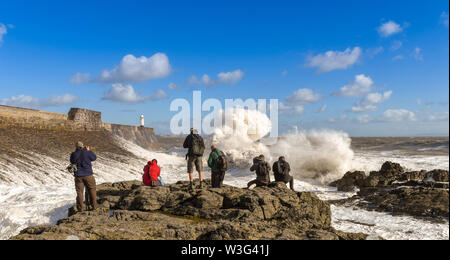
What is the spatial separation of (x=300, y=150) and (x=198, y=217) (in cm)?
1667

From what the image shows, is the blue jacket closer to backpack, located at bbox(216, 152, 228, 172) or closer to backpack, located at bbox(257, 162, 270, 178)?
backpack, located at bbox(216, 152, 228, 172)

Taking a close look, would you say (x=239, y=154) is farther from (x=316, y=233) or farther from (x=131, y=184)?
(x=316, y=233)

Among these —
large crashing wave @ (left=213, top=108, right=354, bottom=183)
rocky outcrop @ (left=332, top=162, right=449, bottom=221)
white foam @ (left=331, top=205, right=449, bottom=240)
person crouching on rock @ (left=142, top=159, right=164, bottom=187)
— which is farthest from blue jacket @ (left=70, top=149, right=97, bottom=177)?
large crashing wave @ (left=213, top=108, right=354, bottom=183)

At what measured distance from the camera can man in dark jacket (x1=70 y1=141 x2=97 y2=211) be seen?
6539 millimetres

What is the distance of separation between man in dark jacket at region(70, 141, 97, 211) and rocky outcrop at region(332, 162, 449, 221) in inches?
317

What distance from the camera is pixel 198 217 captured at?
6.21 meters

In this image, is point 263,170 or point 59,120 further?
point 59,120

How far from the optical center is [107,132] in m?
23.1

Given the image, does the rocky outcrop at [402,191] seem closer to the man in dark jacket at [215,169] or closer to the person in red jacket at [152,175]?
the man in dark jacket at [215,169]

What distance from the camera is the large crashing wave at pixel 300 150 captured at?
18625 millimetres

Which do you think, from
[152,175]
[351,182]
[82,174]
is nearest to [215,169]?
[152,175]

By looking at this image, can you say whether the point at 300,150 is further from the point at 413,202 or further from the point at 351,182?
the point at 413,202
